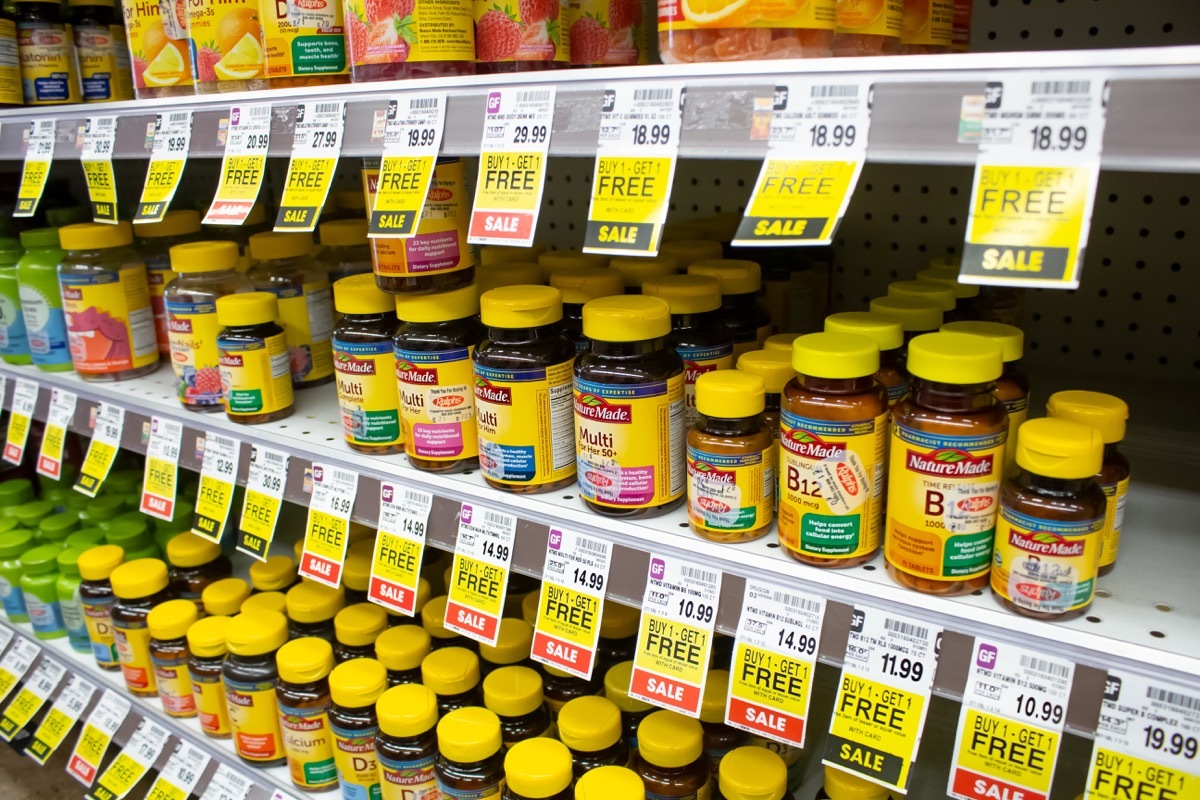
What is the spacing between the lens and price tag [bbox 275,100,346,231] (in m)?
1.01

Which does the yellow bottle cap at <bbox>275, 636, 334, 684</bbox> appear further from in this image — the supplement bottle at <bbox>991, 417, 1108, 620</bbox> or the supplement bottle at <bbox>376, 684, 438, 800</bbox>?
the supplement bottle at <bbox>991, 417, 1108, 620</bbox>

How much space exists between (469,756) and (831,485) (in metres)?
0.54

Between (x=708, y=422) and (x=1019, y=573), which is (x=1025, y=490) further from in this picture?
(x=708, y=422)

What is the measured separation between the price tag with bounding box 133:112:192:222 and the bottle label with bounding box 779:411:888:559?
2.72 ft

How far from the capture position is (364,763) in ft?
4.05

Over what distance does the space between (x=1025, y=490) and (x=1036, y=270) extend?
0.69ft

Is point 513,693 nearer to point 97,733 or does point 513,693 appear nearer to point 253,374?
point 253,374

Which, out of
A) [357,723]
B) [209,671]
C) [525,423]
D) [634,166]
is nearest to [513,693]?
[357,723]

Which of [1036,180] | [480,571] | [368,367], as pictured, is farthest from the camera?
[368,367]

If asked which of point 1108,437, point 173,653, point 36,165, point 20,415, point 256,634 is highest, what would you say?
point 36,165

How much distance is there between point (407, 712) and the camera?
3.71ft

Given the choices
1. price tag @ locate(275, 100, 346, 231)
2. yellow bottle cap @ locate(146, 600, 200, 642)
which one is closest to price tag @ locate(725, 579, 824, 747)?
price tag @ locate(275, 100, 346, 231)

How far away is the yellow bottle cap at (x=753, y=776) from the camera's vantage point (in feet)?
3.21

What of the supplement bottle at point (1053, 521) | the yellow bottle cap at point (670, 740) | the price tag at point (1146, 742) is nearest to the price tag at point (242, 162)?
the yellow bottle cap at point (670, 740)
